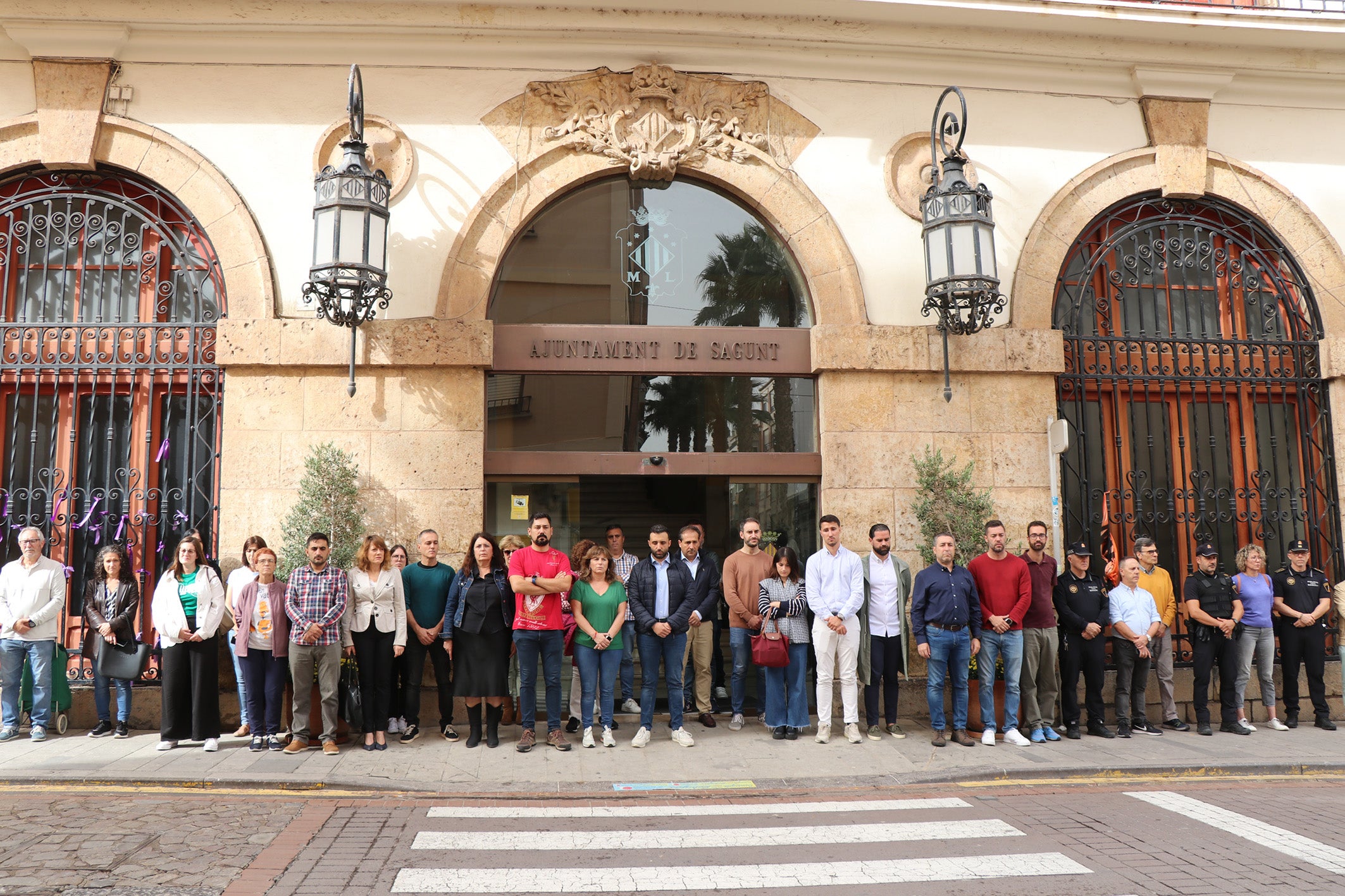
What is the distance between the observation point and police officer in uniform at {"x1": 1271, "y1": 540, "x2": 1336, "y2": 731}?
9328mm

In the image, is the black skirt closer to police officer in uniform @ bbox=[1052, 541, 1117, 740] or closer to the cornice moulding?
police officer in uniform @ bbox=[1052, 541, 1117, 740]

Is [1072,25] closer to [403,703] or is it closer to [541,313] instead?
[541,313]

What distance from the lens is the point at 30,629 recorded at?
831 cm

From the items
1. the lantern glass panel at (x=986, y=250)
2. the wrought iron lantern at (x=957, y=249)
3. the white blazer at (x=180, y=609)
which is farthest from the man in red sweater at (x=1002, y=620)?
the white blazer at (x=180, y=609)

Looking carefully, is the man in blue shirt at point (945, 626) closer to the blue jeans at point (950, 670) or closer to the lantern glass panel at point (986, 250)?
the blue jeans at point (950, 670)

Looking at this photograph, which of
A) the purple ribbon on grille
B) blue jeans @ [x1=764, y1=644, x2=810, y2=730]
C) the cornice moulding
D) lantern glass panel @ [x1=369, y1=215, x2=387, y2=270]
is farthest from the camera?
the cornice moulding

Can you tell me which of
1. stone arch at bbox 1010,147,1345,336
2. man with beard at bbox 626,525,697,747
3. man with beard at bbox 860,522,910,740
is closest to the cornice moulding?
man with beard at bbox 626,525,697,747

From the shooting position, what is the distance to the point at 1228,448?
34.5ft

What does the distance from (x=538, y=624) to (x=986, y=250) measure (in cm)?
544

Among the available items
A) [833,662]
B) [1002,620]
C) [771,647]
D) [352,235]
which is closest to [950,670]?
[1002,620]

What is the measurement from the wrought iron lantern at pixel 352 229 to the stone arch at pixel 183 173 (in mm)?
1004

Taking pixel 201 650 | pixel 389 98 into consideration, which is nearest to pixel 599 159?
pixel 389 98

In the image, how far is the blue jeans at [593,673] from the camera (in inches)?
324

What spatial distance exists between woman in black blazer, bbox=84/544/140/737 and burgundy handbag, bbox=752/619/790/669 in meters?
5.45
